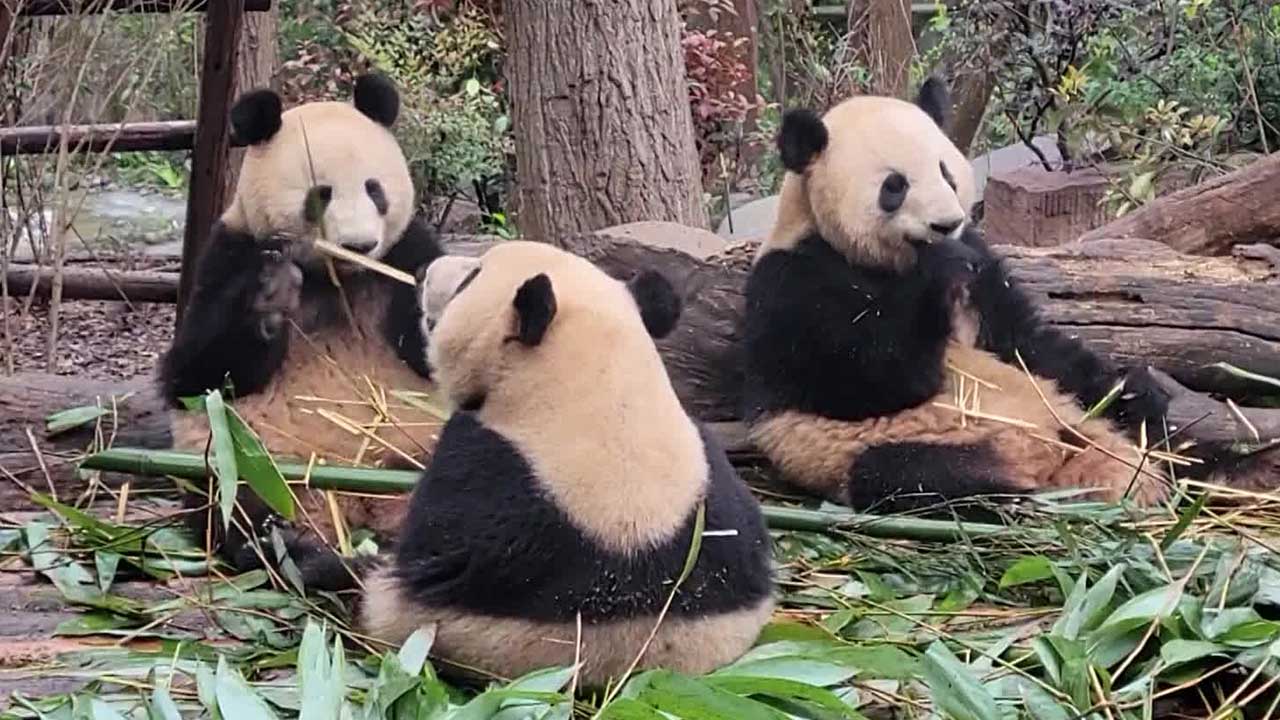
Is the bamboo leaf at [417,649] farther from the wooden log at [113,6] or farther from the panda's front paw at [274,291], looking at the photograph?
the wooden log at [113,6]

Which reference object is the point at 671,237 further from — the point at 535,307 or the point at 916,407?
the point at 535,307

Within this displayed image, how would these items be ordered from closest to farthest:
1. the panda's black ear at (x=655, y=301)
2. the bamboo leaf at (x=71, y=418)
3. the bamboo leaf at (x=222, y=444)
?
the panda's black ear at (x=655, y=301) < the bamboo leaf at (x=222, y=444) < the bamboo leaf at (x=71, y=418)

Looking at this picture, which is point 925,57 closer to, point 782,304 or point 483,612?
point 782,304

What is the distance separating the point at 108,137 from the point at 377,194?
247cm

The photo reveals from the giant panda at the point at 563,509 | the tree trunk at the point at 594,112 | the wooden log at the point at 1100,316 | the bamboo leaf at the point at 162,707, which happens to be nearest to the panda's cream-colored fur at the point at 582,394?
the giant panda at the point at 563,509

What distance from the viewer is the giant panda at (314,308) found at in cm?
379

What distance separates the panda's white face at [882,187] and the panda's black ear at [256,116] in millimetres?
1494

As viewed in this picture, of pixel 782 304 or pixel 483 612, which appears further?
pixel 782 304

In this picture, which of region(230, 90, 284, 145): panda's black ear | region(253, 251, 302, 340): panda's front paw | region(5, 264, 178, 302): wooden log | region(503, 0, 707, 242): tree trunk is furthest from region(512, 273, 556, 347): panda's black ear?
region(5, 264, 178, 302): wooden log

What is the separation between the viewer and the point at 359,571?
320cm

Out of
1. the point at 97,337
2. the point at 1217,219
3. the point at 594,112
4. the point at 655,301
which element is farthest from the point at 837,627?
the point at 97,337

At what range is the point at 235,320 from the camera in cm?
377

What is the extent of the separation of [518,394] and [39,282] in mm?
4111

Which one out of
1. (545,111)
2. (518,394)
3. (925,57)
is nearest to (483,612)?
(518,394)
